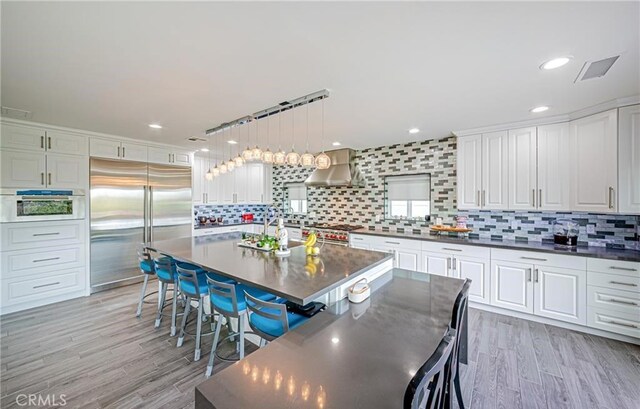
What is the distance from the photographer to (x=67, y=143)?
366 cm

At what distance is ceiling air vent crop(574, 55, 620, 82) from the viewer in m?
1.86

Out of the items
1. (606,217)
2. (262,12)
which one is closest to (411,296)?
(262,12)

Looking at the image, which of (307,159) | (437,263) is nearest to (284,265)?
(307,159)

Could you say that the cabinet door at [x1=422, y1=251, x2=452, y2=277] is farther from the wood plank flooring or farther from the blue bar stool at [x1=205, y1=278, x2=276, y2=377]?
the blue bar stool at [x1=205, y1=278, x2=276, y2=377]

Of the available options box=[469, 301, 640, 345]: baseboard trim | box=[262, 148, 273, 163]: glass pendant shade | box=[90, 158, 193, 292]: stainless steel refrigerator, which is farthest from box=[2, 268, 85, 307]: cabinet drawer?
box=[469, 301, 640, 345]: baseboard trim

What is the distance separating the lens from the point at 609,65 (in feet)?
6.30

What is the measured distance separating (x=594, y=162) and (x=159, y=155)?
20.2 feet

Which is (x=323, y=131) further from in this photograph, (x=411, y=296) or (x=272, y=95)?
(x=411, y=296)

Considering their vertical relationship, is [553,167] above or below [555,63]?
below

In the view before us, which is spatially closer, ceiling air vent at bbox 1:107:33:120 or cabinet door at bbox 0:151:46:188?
ceiling air vent at bbox 1:107:33:120

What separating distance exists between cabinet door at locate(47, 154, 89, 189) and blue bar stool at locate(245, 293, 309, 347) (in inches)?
149

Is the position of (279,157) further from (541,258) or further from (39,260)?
(39,260)

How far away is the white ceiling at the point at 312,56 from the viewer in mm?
1402

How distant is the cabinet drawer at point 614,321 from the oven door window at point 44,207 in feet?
21.6
